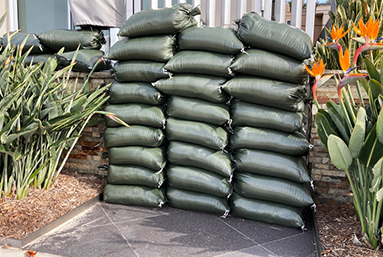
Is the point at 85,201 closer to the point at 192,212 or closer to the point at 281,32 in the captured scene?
the point at 192,212

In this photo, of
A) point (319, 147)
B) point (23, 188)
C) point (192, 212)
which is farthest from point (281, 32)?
point (23, 188)

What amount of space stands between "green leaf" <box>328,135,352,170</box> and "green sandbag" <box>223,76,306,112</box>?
2.13ft

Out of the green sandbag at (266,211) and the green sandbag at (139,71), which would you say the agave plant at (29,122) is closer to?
the green sandbag at (139,71)

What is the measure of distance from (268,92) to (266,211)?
0.92 meters

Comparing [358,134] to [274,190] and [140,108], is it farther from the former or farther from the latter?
[140,108]

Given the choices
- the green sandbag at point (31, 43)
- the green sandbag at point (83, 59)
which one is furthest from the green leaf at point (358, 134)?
the green sandbag at point (31, 43)

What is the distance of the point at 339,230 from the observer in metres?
2.26

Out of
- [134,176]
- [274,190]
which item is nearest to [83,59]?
[134,176]

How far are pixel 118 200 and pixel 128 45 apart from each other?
137 cm

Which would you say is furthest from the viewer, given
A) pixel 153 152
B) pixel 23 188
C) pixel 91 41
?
pixel 91 41

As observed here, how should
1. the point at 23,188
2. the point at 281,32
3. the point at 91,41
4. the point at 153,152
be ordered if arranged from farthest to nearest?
the point at 91,41 < the point at 153,152 < the point at 23,188 < the point at 281,32

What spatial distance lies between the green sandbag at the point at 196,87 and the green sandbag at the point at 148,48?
212mm

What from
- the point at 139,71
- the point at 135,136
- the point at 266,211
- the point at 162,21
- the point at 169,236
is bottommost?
the point at 169,236

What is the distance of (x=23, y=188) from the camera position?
268 centimetres
